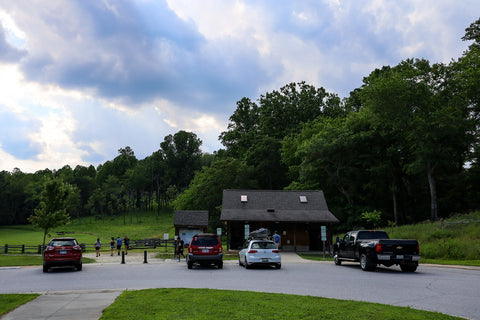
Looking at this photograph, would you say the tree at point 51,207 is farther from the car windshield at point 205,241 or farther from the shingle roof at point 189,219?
the car windshield at point 205,241

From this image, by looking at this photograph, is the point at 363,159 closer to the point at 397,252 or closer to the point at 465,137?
the point at 465,137

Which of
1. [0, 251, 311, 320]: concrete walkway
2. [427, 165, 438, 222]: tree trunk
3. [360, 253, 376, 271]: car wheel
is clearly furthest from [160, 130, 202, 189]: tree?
[0, 251, 311, 320]: concrete walkway

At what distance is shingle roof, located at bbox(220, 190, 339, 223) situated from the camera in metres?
34.8

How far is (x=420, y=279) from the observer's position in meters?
14.7


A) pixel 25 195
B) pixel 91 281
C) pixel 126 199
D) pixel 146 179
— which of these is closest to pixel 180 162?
pixel 146 179

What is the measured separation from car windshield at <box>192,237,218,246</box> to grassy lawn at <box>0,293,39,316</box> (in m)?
10.00

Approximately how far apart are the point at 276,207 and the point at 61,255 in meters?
21.5

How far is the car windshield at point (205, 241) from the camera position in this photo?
2066 centimetres

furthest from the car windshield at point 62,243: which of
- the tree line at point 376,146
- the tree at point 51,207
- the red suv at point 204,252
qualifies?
the tree line at point 376,146

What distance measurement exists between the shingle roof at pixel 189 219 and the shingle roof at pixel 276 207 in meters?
2.28

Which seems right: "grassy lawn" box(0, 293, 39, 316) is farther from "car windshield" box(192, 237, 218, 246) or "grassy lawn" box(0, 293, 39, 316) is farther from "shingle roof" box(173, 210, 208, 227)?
"shingle roof" box(173, 210, 208, 227)

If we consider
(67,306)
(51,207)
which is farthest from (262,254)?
(51,207)

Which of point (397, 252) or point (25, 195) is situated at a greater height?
point (25, 195)

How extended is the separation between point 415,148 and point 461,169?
9.11 metres
